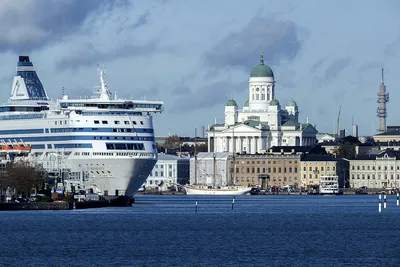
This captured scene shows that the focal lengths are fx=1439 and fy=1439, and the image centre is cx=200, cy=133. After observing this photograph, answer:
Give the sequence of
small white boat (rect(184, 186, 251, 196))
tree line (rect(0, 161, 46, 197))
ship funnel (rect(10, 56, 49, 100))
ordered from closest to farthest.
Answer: tree line (rect(0, 161, 46, 197)), ship funnel (rect(10, 56, 49, 100)), small white boat (rect(184, 186, 251, 196))

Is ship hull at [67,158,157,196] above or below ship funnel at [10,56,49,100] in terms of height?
below

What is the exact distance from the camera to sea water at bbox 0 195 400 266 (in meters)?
57.2

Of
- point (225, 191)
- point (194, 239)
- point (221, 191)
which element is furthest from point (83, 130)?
point (225, 191)

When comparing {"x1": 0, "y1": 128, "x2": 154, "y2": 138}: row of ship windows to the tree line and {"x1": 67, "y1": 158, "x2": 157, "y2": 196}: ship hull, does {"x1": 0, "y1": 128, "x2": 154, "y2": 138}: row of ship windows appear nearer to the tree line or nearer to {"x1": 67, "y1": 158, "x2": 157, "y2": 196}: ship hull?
{"x1": 67, "y1": 158, "x2": 157, "y2": 196}: ship hull

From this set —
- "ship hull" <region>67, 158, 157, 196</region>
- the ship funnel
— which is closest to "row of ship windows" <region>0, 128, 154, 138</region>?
"ship hull" <region>67, 158, 157, 196</region>

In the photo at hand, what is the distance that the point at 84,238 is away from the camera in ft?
225

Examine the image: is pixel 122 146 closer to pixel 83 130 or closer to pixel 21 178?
pixel 83 130

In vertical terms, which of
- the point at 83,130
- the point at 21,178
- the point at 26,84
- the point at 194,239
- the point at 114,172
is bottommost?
the point at 194,239

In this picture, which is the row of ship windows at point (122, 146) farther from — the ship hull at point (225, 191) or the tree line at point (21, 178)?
the ship hull at point (225, 191)

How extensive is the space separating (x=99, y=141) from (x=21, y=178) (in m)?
10.1

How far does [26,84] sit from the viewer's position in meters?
128

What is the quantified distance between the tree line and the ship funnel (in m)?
17.4

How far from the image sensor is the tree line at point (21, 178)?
103312 mm

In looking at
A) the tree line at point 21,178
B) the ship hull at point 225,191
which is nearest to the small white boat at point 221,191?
the ship hull at point 225,191
